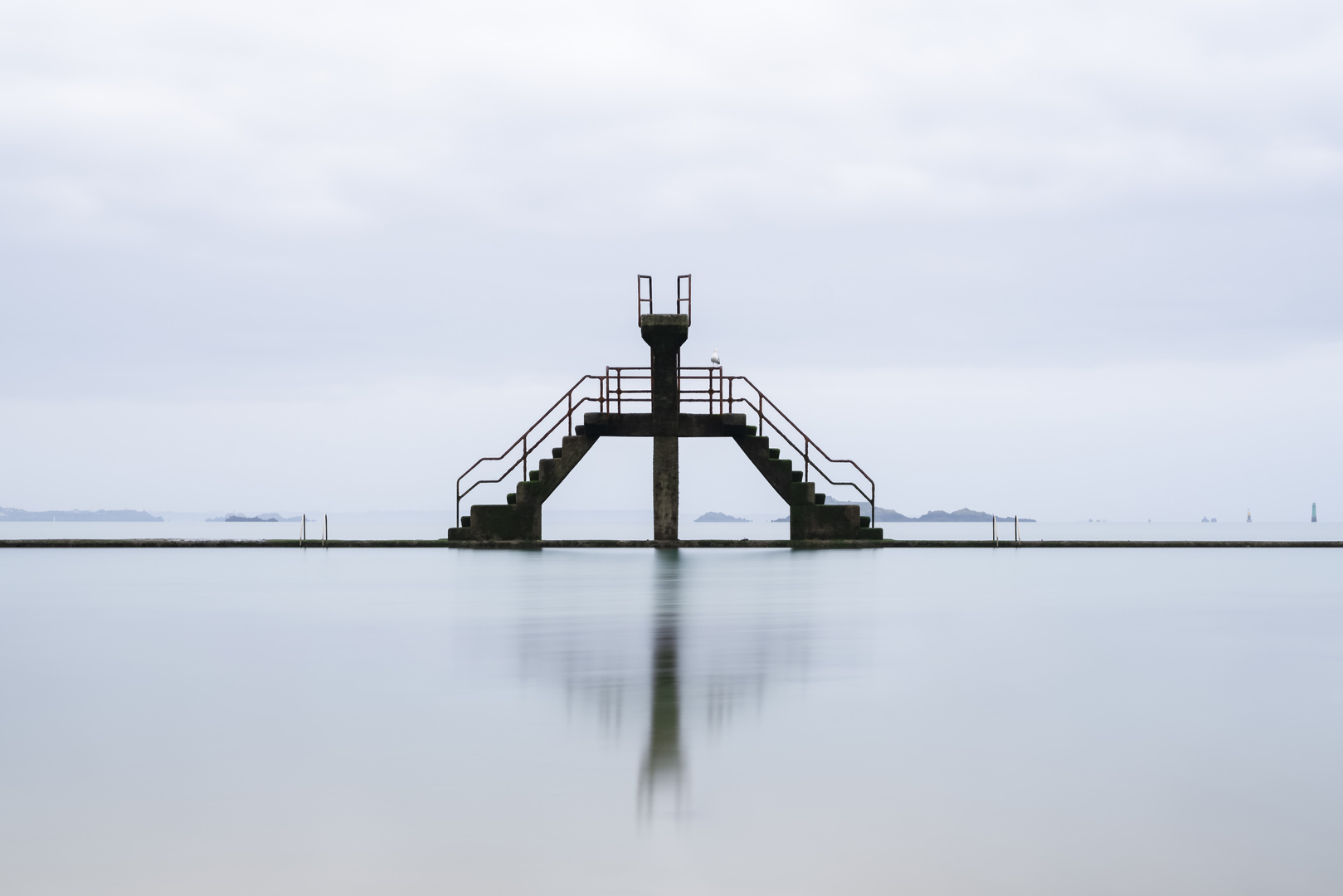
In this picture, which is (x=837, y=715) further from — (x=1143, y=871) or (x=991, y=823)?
(x=1143, y=871)

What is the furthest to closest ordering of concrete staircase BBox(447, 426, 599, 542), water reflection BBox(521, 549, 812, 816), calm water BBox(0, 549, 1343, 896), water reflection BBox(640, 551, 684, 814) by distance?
concrete staircase BBox(447, 426, 599, 542), water reflection BBox(521, 549, 812, 816), water reflection BBox(640, 551, 684, 814), calm water BBox(0, 549, 1343, 896)

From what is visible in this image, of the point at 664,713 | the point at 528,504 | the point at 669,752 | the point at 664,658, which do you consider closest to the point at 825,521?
the point at 528,504

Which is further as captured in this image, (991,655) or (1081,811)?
(991,655)

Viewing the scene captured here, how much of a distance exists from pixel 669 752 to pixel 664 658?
4.53 m

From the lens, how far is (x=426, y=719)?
8.91 meters

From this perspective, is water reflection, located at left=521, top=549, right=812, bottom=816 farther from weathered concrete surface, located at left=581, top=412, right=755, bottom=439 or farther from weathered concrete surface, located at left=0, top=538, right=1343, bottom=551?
weathered concrete surface, located at left=0, top=538, right=1343, bottom=551

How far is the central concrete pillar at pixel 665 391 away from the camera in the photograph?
34.4 meters

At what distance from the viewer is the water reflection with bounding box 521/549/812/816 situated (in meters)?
8.26

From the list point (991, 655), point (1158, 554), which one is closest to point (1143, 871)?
point (991, 655)

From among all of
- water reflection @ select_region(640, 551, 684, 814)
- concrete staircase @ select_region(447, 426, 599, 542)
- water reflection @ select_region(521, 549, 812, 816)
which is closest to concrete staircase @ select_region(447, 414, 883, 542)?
concrete staircase @ select_region(447, 426, 599, 542)

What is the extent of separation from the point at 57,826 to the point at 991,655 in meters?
9.13

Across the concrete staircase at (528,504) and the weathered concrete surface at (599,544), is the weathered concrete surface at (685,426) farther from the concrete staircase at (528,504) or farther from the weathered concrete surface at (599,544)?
the weathered concrete surface at (599,544)

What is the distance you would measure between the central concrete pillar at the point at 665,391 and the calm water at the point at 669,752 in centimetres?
1672

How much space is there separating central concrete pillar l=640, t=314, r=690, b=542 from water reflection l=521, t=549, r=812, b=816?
1286cm
